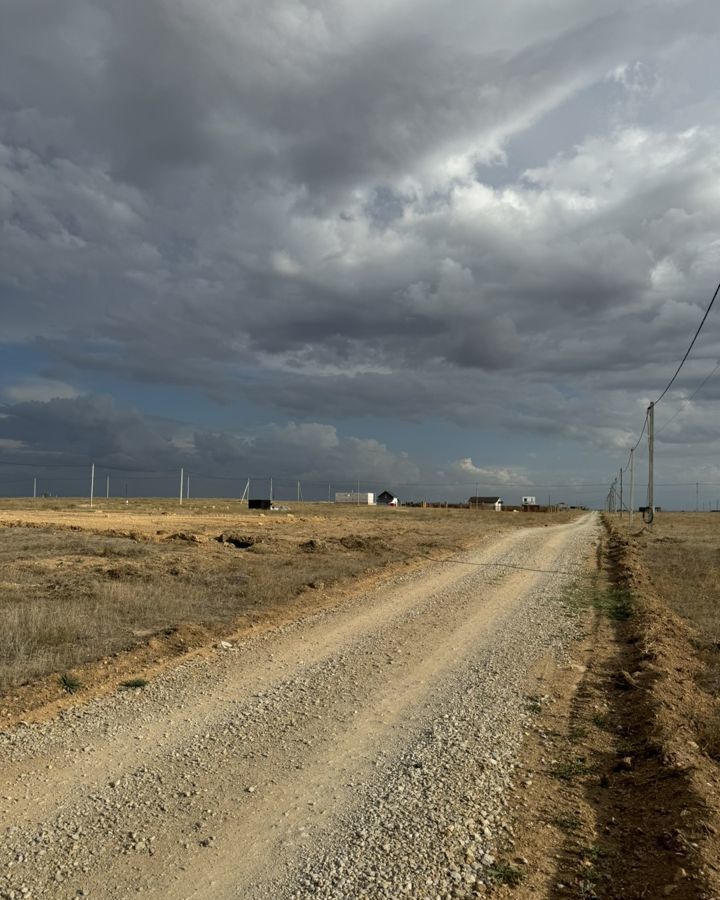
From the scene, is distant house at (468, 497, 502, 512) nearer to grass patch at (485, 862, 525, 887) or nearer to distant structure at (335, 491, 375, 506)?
distant structure at (335, 491, 375, 506)

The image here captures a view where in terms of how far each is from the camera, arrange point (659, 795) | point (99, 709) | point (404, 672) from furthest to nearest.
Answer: point (404, 672) → point (99, 709) → point (659, 795)

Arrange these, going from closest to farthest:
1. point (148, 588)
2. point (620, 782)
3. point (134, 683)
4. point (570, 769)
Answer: point (620, 782)
point (570, 769)
point (134, 683)
point (148, 588)

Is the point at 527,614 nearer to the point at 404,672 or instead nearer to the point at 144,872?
the point at 404,672

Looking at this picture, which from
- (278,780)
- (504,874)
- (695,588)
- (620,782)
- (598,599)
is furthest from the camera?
(695,588)

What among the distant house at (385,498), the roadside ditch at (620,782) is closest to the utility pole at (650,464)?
the roadside ditch at (620,782)

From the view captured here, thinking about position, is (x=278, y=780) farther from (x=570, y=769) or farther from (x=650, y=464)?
(x=650, y=464)

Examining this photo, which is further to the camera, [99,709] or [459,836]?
[99,709]

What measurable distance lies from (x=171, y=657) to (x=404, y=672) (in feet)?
11.1

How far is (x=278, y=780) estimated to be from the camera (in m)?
5.88

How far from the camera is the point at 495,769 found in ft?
20.3

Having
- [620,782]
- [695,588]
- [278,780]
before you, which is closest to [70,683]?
[278,780]

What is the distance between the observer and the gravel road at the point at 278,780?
4.44 metres

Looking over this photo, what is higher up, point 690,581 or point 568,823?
point 690,581

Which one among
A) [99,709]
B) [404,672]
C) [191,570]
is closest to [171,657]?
[99,709]
